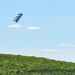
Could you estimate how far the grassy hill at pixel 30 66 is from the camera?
1227 inches

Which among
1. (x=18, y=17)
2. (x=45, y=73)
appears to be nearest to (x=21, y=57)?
(x=45, y=73)

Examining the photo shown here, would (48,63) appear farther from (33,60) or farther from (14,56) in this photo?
(14,56)

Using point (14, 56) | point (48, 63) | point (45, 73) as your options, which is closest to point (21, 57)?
point (14, 56)

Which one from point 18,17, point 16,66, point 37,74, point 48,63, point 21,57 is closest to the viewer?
point 18,17

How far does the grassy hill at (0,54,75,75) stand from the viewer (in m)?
31.2

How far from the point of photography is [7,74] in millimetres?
29359

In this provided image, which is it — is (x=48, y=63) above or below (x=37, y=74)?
below

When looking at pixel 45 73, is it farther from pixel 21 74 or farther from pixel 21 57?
pixel 21 57

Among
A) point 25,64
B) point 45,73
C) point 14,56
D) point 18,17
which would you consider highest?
point 18,17

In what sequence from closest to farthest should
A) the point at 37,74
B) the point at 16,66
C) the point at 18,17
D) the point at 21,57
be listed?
the point at 18,17 < the point at 37,74 < the point at 16,66 < the point at 21,57

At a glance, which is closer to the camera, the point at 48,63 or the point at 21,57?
the point at 48,63

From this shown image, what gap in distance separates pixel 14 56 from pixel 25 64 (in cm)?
567

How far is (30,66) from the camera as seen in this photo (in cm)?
3588

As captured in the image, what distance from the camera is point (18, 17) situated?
1102 inches
